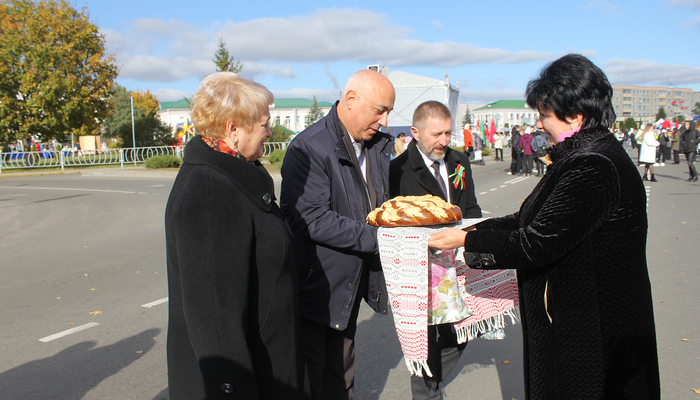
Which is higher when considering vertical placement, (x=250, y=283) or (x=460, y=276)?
(x=250, y=283)

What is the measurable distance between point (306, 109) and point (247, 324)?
104 m

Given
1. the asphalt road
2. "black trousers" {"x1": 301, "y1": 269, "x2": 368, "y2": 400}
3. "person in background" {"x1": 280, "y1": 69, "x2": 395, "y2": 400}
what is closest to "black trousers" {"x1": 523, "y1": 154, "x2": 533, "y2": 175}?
the asphalt road

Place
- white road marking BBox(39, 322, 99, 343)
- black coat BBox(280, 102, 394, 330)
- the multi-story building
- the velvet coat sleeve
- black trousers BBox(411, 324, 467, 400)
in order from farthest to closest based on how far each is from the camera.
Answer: the multi-story building
white road marking BBox(39, 322, 99, 343)
black trousers BBox(411, 324, 467, 400)
black coat BBox(280, 102, 394, 330)
the velvet coat sleeve

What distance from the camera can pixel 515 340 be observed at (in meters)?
4.56

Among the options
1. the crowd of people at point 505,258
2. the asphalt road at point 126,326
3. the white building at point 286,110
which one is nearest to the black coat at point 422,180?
the crowd of people at point 505,258

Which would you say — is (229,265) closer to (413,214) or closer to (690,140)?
(413,214)

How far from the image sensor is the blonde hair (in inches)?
78.3

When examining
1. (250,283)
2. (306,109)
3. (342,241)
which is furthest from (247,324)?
(306,109)

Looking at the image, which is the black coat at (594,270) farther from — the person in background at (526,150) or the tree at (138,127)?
the tree at (138,127)

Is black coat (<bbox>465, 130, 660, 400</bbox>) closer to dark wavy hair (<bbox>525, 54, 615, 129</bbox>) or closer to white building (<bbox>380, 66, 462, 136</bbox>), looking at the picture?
dark wavy hair (<bbox>525, 54, 615, 129</bbox>)

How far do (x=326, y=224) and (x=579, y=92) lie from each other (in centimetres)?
132

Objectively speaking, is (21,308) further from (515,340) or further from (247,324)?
(515,340)

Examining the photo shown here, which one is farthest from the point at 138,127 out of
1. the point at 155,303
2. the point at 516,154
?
the point at 155,303

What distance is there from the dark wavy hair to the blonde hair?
4.13ft
